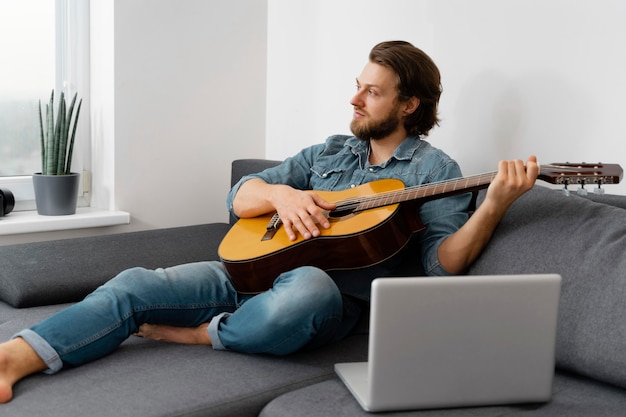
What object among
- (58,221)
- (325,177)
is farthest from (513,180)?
(58,221)

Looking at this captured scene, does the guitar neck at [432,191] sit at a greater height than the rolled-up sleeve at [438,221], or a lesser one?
greater

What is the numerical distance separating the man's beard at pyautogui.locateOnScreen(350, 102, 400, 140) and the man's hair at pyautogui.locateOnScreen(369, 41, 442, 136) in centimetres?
5

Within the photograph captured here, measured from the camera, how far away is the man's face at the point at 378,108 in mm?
2508

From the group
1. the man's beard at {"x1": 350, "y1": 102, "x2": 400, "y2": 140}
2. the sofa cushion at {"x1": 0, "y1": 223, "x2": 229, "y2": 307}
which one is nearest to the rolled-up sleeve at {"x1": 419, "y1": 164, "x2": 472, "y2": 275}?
the man's beard at {"x1": 350, "y1": 102, "x2": 400, "y2": 140}

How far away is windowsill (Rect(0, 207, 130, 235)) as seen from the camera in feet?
10.0

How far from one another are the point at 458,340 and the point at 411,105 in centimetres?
107

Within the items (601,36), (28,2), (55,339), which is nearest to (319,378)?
(55,339)

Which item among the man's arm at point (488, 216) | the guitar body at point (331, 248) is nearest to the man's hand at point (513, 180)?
the man's arm at point (488, 216)

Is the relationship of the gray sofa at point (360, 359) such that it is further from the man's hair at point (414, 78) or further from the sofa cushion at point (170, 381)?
the man's hair at point (414, 78)

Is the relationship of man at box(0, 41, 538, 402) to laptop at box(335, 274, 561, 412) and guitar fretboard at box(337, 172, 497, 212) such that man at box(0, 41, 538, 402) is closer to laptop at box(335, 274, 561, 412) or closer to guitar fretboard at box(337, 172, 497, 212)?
guitar fretboard at box(337, 172, 497, 212)

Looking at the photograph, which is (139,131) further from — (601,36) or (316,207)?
(601,36)

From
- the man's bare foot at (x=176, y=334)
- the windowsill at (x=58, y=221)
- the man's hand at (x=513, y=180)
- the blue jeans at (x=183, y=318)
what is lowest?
the man's bare foot at (x=176, y=334)

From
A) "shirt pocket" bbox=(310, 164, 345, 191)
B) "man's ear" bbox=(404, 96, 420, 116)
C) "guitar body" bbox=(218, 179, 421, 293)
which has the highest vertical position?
"man's ear" bbox=(404, 96, 420, 116)

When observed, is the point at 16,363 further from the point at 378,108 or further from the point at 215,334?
the point at 378,108
